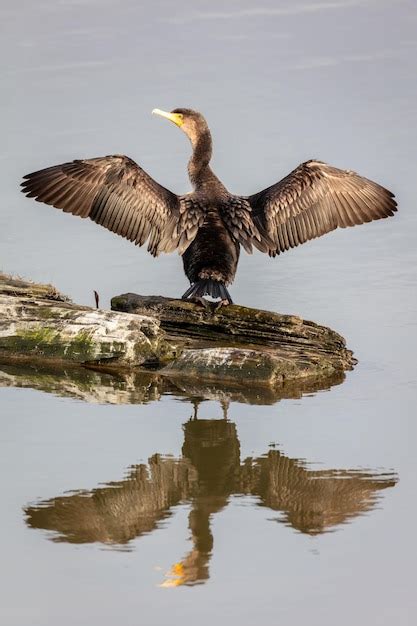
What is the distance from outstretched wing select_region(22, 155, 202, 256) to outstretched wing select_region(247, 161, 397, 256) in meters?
0.64

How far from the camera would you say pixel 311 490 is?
8477 millimetres

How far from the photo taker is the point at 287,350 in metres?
11.0

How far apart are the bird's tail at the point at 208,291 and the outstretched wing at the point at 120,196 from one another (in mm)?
469

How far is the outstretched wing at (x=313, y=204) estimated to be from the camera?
475 inches

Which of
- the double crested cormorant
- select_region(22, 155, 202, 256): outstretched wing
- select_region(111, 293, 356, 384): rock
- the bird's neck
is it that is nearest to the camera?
select_region(111, 293, 356, 384): rock

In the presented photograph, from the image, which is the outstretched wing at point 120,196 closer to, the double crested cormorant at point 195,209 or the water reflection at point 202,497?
the double crested cormorant at point 195,209

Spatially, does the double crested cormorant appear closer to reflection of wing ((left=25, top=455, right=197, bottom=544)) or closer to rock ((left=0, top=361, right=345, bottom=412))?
rock ((left=0, top=361, right=345, bottom=412))

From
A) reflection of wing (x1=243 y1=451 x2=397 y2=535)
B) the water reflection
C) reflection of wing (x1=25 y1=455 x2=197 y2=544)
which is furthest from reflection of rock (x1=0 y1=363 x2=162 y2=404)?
reflection of wing (x1=243 y1=451 x2=397 y2=535)

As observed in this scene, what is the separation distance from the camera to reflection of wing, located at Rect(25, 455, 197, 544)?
7789 millimetres

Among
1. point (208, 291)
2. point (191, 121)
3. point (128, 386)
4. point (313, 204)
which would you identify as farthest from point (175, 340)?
point (191, 121)

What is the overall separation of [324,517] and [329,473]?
1.99ft

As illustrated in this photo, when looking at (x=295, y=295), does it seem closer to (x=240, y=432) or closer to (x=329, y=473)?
(x=240, y=432)

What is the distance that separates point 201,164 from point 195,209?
0.77 meters

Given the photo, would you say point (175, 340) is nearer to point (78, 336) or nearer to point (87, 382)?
point (78, 336)
